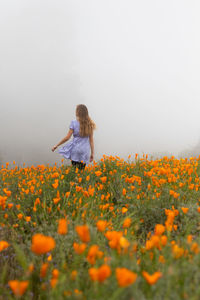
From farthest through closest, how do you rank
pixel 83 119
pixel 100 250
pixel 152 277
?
pixel 83 119, pixel 100 250, pixel 152 277

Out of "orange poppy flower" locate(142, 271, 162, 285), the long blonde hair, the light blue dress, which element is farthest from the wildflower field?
the long blonde hair

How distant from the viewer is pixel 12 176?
5.21m

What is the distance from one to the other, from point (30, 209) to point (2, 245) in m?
1.89

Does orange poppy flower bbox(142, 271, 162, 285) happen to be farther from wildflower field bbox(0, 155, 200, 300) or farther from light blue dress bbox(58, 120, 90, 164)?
light blue dress bbox(58, 120, 90, 164)

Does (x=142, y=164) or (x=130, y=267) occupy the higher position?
(x=142, y=164)

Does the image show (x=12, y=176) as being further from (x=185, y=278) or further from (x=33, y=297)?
(x=185, y=278)

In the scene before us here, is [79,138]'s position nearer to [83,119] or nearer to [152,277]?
[83,119]

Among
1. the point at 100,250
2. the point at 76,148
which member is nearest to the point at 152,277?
the point at 100,250

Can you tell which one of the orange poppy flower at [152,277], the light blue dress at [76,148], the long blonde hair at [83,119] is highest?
the long blonde hair at [83,119]

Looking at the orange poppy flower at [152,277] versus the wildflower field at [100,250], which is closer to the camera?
the orange poppy flower at [152,277]

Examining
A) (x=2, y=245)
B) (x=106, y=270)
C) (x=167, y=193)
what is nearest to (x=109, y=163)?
(x=167, y=193)

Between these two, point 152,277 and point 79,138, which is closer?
point 152,277

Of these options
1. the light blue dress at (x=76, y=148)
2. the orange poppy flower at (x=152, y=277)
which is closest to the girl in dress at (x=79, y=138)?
the light blue dress at (x=76, y=148)

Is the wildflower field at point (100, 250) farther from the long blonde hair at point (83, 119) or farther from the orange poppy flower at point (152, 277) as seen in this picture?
the long blonde hair at point (83, 119)
